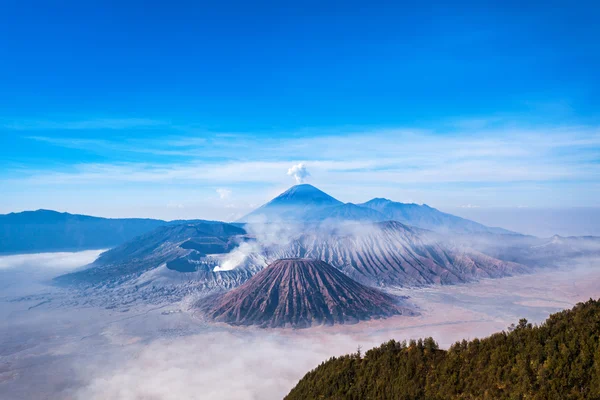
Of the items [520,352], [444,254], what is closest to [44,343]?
[520,352]

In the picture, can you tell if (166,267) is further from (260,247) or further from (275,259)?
(260,247)

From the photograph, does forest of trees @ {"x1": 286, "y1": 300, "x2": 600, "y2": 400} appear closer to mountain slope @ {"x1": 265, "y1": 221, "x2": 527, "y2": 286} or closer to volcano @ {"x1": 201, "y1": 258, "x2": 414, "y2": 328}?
volcano @ {"x1": 201, "y1": 258, "x2": 414, "y2": 328}

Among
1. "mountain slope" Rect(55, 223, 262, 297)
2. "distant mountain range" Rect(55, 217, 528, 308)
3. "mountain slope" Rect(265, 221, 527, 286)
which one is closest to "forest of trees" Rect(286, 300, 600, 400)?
"distant mountain range" Rect(55, 217, 528, 308)

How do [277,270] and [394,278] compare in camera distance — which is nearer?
[277,270]

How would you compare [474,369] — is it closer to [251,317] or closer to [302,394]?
[302,394]

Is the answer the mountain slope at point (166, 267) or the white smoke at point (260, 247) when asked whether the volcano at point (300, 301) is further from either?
the white smoke at point (260, 247)

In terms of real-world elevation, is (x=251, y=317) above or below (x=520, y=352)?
below

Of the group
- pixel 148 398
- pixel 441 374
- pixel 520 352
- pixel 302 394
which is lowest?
pixel 148 398
